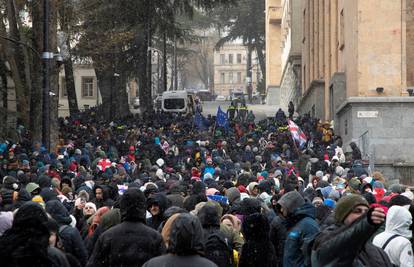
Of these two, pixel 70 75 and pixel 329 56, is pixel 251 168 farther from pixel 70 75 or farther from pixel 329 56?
pixel 70 75

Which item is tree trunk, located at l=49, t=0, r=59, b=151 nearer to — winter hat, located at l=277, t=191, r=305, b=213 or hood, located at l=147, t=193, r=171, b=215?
hood, located at l=147, t=193, r=171, b=215

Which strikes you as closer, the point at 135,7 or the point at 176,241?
the point at 176,241

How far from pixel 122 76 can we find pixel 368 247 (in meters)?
43.2

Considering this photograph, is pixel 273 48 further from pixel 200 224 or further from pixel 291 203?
pixel 200 224

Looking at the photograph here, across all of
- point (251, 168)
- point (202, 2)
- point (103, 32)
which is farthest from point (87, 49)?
point (251, 168)

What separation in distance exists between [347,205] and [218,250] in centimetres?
248

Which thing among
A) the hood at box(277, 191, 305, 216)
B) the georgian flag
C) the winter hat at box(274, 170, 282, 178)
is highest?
the hood at box(277, 191, 305, 216)

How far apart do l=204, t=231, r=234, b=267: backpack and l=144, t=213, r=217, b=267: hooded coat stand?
236 cm

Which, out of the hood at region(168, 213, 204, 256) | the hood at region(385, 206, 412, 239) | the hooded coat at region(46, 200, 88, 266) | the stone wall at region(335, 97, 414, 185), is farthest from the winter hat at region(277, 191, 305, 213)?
the stone wall at region(335, 97, 414, 185)

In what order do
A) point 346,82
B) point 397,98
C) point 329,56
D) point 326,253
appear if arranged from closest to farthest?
point 326,253
point 397,98
point 346,82
point 329,56

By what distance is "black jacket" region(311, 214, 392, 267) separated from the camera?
6766mm

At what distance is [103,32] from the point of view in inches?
1740

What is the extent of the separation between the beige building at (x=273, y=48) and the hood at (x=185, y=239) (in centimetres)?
7650

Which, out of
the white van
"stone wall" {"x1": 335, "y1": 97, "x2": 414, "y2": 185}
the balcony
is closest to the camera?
"stone wall" {"x1": 335, "y1": 97, "x2": 414, "y2": 185}
